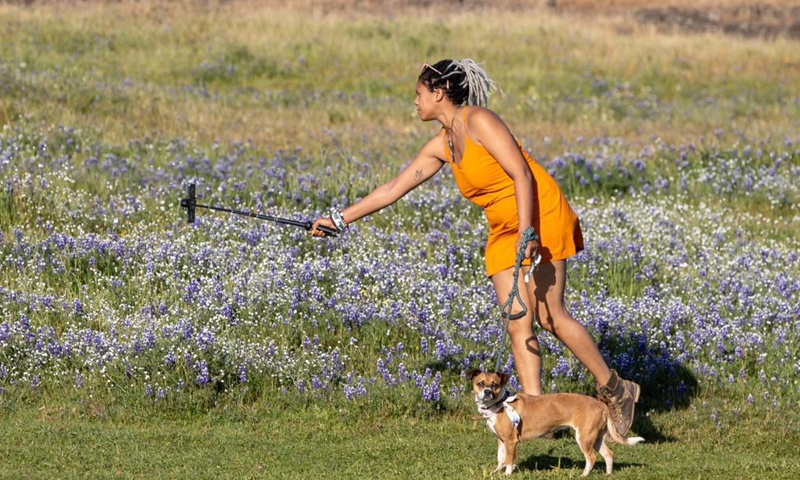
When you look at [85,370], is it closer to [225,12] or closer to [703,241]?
[703,241]

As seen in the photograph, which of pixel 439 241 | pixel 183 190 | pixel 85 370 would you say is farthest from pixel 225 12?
pixel 85 370

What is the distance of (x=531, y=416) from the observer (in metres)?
6.62

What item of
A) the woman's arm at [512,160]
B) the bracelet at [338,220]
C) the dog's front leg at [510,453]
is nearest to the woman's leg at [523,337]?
the woman's arm at [512,160]

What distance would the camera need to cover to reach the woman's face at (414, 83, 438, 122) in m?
7.03

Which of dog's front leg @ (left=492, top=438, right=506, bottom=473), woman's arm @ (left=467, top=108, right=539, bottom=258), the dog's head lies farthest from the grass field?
woman's arm @ (left=467, top=108, right=539, bottom=258)

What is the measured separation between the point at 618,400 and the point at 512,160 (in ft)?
5.38

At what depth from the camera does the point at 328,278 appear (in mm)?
10000

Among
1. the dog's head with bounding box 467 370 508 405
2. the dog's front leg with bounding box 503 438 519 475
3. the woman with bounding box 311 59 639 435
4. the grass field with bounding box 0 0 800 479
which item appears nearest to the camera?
the dog's head with bounding box 467 370 508 405

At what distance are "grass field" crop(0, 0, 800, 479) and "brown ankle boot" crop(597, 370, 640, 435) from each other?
0.27m

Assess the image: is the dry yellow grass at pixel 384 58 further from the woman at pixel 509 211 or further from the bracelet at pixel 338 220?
the woman at pixel 509 211

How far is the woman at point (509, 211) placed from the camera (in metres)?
6.92

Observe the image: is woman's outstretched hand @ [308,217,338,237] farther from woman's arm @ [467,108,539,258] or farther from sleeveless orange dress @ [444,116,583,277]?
woman's arm @ [467,108,539,258]

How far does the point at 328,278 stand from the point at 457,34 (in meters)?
18.7

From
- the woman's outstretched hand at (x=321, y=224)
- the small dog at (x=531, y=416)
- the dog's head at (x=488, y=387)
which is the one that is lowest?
the small dog at (x=531, y=416)
